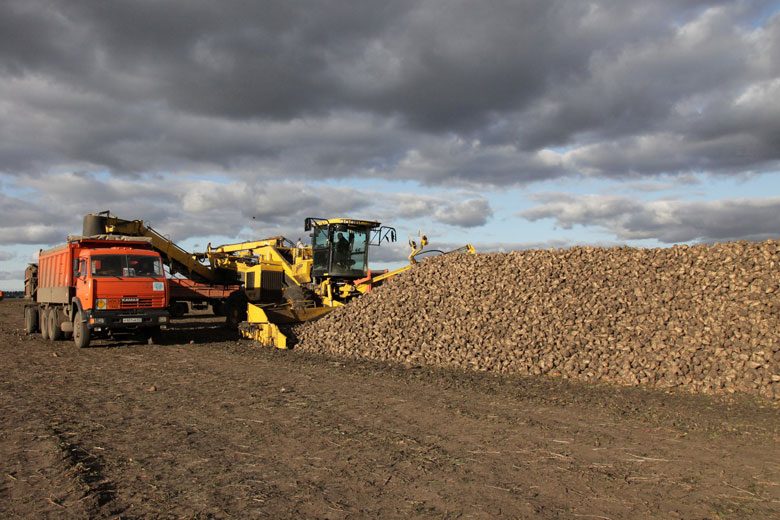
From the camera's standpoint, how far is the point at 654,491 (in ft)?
16.7

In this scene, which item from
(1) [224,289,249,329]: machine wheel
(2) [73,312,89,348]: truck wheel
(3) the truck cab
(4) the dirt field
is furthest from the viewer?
(1) [224,289,249,329]: machine wheel

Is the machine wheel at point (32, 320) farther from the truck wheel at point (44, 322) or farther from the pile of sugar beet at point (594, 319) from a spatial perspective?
Answer: the pile of sugar beet at point (594, 319)

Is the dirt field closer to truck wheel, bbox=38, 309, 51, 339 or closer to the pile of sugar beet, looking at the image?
the pile of sugar beet

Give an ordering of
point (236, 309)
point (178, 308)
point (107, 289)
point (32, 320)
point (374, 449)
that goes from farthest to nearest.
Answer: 1. point (178, 308)
2. point (236, 309)
3. point (32, 320)
4. point (107, 289)
5. point (374, 449)

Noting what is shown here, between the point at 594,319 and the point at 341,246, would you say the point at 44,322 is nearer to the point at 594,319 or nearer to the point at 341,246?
the point at 341,246

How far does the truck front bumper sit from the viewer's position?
14547 mm

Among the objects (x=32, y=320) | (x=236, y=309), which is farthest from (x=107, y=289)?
(x=32, y=320)

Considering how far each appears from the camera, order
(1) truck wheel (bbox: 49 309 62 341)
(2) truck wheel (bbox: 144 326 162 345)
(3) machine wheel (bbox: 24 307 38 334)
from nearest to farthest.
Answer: (2) truck wheel (bbox: 144 326 162 345) → (1) truck wheel (bbox: 49 309 62 341) → (3) machine wheel (bbox: 24 307 38 334)

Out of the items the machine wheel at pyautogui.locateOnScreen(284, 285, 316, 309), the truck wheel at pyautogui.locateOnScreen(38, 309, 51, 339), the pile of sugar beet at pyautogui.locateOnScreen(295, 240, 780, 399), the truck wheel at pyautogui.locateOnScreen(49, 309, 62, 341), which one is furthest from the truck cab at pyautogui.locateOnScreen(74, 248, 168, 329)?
the pile of sugar beet at pyautogui.locateOnScreen(295, 240, 780, 399)

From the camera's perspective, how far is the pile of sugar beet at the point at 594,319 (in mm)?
9781

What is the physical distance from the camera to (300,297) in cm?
1786

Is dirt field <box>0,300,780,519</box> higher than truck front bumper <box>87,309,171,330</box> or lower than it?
lower

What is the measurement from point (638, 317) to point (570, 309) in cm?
140

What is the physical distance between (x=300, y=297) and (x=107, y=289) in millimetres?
5625
